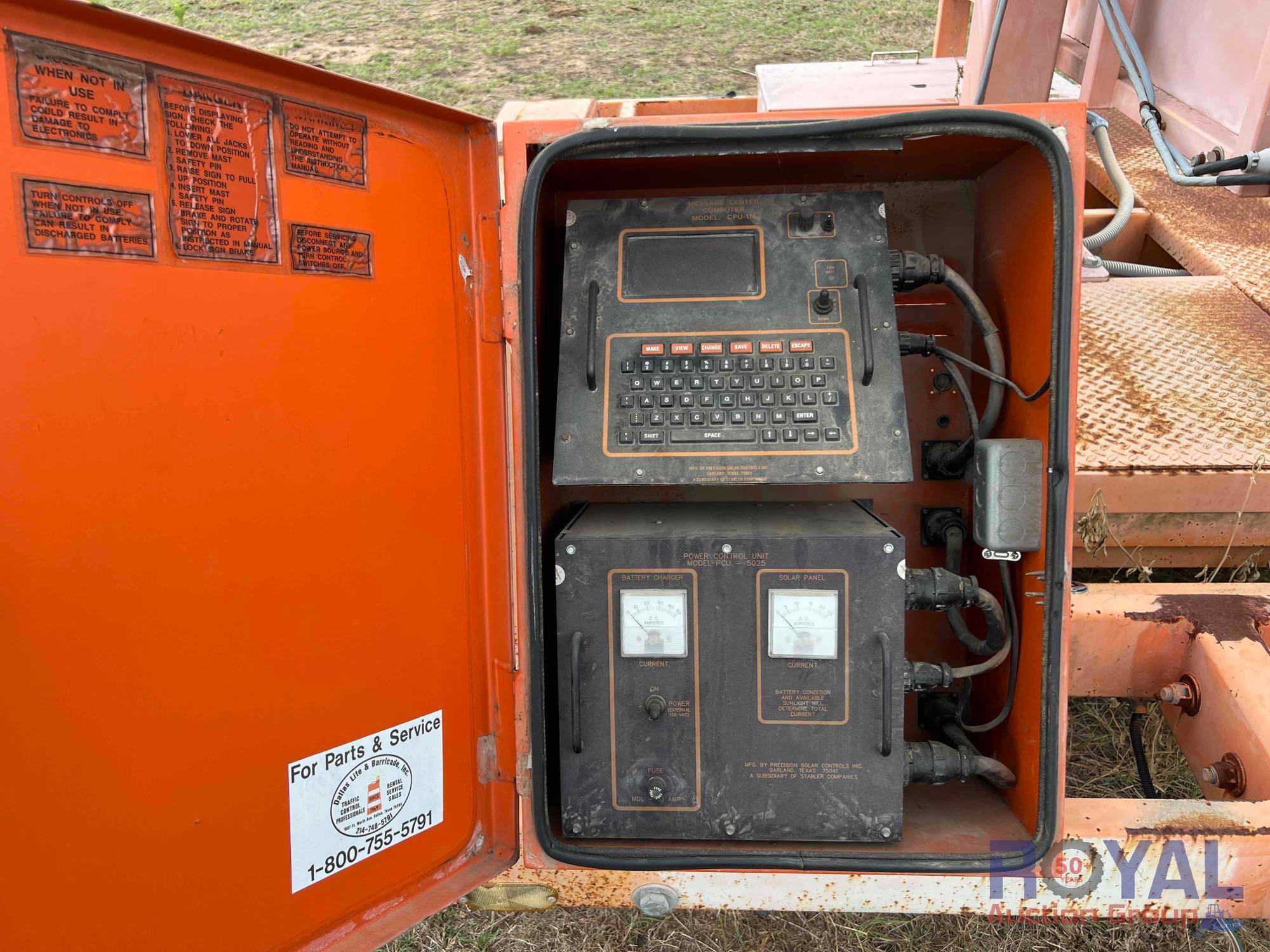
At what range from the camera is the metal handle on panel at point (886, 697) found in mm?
1212

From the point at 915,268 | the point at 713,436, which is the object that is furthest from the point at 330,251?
the point at 915,268

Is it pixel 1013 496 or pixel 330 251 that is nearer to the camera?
pixel 330 251

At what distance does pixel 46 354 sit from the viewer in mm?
789

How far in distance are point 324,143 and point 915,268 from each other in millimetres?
917

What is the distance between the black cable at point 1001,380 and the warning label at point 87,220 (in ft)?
3.71

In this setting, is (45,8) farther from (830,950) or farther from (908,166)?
(830,950)

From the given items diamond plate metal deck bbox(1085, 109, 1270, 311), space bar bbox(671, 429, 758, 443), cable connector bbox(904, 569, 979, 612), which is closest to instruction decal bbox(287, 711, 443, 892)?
space bar bbox(671, 429, 758, 443)

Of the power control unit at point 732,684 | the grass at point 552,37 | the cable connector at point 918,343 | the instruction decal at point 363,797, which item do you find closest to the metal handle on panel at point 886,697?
the power control unit at point 732,684

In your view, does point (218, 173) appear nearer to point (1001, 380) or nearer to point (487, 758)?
point (487, 758)

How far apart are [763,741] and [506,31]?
276 inches

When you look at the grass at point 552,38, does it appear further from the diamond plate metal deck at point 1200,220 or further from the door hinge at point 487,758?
the door hinge at point 487,758

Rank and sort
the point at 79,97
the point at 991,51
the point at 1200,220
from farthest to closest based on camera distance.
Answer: the point at 1200,220, the point at 991,51, the point at 79,97

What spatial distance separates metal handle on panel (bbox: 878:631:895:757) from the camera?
1212 mm

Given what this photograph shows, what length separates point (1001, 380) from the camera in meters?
1.31
